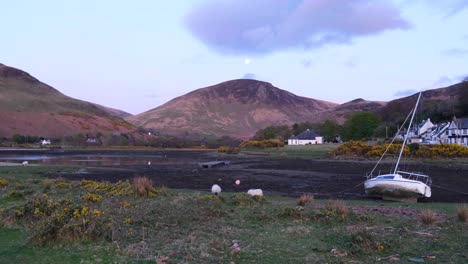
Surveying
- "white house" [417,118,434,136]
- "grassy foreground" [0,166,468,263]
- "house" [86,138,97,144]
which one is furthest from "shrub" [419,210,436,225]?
"house" [86,138,97,144]

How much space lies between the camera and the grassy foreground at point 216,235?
9.34 m

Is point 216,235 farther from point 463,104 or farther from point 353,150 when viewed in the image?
point 463,104

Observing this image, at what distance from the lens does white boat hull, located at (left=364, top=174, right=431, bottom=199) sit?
25.4 meters

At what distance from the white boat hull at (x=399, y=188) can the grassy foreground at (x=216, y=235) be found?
11110 mm

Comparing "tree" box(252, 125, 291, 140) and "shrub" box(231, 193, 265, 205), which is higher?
"tree" box(252, 125, 291, 140)

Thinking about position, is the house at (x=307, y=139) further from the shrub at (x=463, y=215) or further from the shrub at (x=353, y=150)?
the shrub at (x=463, y=215)

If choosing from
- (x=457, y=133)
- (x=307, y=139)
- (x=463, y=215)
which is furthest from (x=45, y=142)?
(x=463, y=215)

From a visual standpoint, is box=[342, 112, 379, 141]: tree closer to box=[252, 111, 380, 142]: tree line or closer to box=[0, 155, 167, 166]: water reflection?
box=[252, 111, 380, 142]: tree line

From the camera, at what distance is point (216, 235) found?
11242 millimetres

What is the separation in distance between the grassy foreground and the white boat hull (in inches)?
437

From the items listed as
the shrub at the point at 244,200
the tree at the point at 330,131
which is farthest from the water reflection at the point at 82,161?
the tree at the point at 330,131

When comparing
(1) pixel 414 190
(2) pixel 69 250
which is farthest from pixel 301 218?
(1) pixel 414 190

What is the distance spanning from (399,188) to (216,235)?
17560 millimetres

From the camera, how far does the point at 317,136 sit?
134125 mm
